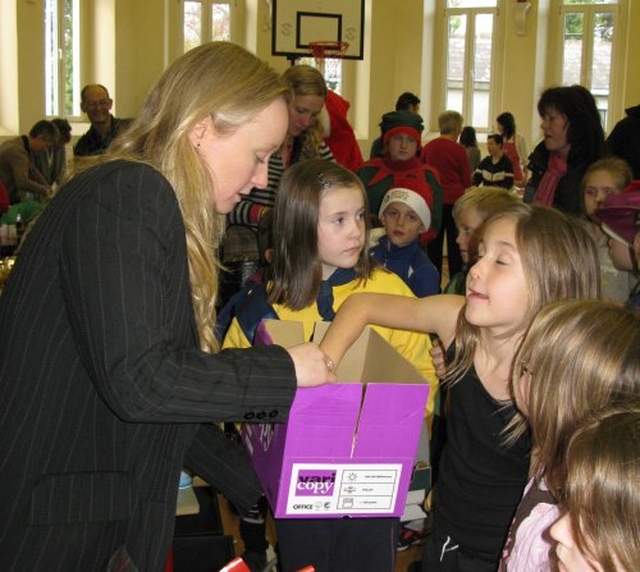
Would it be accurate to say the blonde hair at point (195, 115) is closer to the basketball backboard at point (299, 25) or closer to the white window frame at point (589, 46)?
the basketball backboard at point (299, 25)

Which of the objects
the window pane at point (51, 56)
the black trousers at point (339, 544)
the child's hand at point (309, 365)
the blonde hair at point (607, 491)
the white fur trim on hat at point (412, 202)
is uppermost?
the window pane at point (51, 56)

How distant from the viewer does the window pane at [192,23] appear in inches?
408

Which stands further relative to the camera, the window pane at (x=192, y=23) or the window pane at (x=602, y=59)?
the window pane at (x=602, y=59)

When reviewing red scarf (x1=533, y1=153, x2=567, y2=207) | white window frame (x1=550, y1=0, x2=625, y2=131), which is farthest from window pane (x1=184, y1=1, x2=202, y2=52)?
red scarf (x1=533, y1=153, x2=567, y2=207)

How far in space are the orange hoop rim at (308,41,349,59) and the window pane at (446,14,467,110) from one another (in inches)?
87.4

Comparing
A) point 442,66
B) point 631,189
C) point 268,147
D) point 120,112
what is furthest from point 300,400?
point 442,66

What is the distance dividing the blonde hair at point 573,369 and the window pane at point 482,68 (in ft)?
32.4

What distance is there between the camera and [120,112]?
9758mm

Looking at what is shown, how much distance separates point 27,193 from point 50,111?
290 centimetres

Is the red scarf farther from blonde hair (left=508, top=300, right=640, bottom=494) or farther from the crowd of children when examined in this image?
blonde hair (left=508, top=300, right=640, bottom=494)

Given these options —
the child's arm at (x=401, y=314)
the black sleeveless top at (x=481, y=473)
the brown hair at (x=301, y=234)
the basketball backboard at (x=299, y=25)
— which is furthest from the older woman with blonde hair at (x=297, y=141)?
the basketball backboard at (x=299, y=25)

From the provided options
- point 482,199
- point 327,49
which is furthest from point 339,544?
point 327,49

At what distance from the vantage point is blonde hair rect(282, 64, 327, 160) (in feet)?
12.8

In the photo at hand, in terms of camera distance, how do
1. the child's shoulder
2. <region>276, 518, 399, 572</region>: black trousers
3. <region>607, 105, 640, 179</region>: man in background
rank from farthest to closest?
<region>607, 105, 640, 179</region>: man in background, the child's shoulder, <region>276, 518, 399, 572</region>: black trousers
